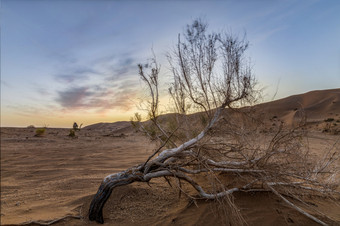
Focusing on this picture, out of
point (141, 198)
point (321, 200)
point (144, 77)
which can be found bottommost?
point (321, 200)

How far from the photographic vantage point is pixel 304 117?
11.8 feet

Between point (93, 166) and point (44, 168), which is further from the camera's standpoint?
point (93, 166)

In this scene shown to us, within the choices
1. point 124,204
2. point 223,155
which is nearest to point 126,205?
point 124,204

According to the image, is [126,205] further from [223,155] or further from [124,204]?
[223,155]

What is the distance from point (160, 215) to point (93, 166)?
3.72 metres

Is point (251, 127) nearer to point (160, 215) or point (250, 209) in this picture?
point (250, 209)

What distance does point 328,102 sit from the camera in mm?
35719

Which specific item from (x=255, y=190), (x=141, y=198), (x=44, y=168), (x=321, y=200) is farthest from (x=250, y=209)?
(x=44, y=168)

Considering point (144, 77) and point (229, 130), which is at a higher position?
point (144, 77)

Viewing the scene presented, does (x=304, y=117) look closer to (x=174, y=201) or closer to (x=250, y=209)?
(x=250, y=209)

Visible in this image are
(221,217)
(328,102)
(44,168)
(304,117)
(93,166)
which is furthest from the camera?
(328,102)

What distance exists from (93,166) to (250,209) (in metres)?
4.80

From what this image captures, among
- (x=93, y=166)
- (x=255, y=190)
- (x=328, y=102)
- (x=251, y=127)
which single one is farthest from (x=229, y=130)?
(x=328, y=102)

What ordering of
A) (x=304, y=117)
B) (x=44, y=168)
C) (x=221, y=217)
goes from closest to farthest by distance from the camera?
(x=221, y=217), (x=304, y=117), (x=44, y=168)
